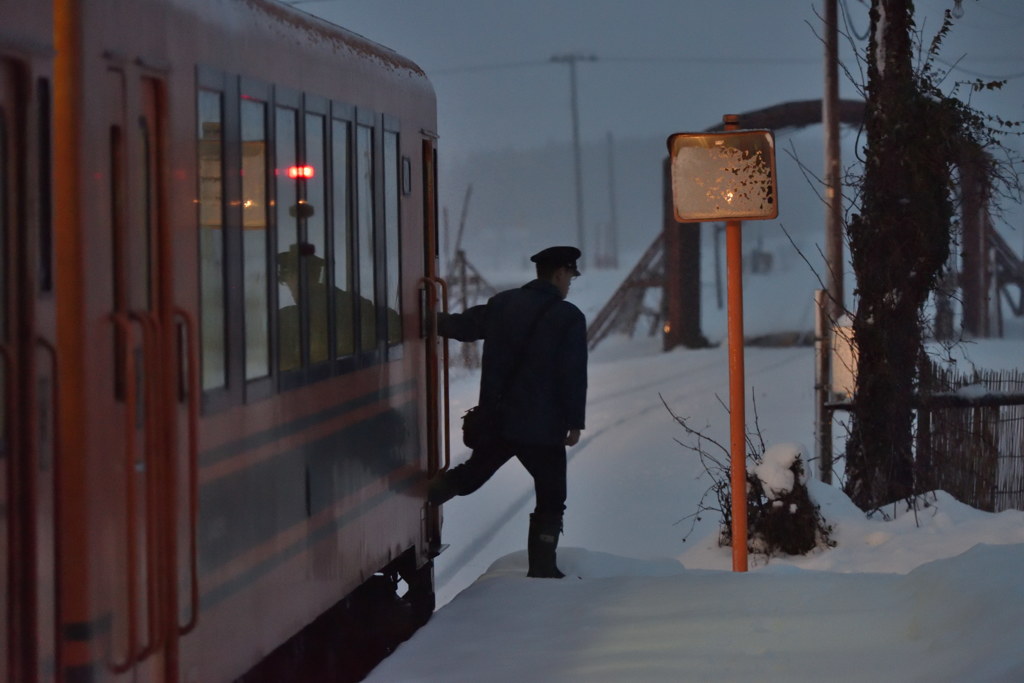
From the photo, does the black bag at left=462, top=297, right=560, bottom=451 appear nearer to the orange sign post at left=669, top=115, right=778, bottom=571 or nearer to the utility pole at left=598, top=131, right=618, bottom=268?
the orange sign post at left=669, top=115, right=778, bottom=571

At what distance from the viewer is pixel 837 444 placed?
1648 cm

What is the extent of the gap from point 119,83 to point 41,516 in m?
1.12

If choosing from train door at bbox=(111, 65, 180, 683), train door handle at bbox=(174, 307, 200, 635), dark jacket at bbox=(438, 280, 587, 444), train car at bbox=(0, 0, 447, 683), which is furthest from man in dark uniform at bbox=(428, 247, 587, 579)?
train door at bbox=(111, 65, 180, 683)

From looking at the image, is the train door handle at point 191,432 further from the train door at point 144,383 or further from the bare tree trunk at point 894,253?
the bare tree trunk at point 894,253

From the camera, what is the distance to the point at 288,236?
4.96 m

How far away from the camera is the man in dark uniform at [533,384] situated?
22.5 ft

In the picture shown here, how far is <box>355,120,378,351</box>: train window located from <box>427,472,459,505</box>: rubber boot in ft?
3.80

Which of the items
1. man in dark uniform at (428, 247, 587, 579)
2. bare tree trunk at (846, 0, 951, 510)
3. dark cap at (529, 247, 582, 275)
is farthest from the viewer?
bare tree trunk at (846, 0, 951, 510)

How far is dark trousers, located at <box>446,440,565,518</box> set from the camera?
6957 mm

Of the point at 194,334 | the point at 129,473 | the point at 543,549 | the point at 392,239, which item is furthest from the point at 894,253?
the point at 129,473

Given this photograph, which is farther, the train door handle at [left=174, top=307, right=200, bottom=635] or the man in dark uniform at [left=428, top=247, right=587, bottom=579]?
the man in dark uniform at [left=428, top=247, right=587, bottom=579]

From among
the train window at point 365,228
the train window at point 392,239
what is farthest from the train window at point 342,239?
the train window at point 392,239

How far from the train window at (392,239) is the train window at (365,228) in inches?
8.4

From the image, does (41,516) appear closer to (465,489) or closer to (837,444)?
(465,489)
